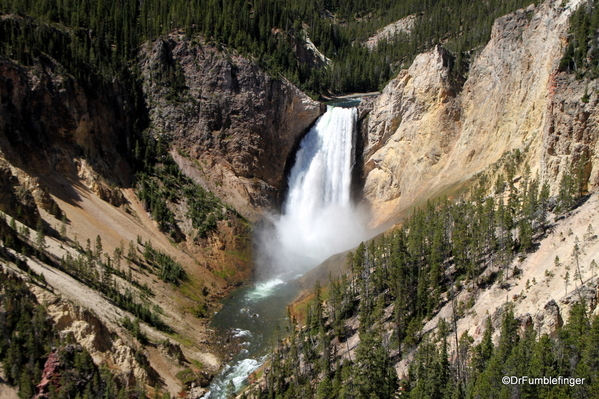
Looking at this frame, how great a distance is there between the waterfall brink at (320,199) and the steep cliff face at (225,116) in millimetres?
3009

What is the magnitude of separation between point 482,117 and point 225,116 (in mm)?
43403

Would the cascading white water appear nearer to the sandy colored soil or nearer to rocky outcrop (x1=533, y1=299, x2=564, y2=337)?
the sandy colored soil

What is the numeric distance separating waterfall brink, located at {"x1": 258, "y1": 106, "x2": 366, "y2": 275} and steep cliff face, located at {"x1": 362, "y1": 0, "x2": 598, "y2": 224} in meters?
4.23

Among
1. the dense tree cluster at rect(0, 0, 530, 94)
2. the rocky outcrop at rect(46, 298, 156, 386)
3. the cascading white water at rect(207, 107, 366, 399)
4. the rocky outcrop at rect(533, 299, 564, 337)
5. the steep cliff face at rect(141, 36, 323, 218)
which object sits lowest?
the rocky outcrop at rect(533, 299, 564, 337)

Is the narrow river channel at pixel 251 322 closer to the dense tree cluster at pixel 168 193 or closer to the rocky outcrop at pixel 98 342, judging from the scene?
the rocky outcrop at pixel 98 342

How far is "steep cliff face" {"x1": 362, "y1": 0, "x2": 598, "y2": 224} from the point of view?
155ft

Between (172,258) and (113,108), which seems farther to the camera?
(113,108)

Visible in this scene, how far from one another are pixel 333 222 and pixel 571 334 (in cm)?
5581

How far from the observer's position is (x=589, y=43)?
4791cm

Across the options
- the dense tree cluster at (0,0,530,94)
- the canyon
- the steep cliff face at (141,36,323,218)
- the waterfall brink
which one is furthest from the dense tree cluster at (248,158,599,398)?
the dense tree cluster at (0,0,530,94)

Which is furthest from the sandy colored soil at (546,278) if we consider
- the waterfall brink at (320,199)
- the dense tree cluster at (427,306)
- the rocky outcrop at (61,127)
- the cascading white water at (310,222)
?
the rocky outcrop at (61,127)

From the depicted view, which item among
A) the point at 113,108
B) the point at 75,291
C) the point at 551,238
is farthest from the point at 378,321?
the point at 113,108

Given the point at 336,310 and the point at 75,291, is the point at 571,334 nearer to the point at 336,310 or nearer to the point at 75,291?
the point at 336,310

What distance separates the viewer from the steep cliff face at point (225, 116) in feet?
279
